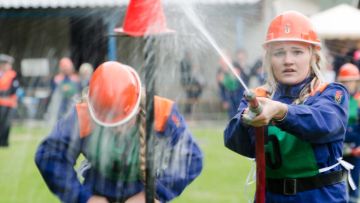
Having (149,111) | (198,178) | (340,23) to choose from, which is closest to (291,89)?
(149,111)

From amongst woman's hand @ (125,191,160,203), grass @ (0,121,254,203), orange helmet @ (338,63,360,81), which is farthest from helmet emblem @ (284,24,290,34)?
orange helmet @ (338,63,360,81)

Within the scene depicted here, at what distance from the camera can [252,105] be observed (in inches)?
145

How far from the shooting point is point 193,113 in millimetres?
25672

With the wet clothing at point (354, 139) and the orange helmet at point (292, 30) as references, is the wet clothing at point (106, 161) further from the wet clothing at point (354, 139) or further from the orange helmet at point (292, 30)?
the wet clothing at point (354, 139)

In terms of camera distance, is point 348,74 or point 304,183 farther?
point 348,74

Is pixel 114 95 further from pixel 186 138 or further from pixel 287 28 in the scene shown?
pixel 287 28

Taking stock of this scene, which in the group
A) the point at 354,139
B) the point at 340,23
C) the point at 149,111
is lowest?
the point at 354,139

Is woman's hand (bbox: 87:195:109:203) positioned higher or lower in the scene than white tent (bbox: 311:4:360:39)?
lower

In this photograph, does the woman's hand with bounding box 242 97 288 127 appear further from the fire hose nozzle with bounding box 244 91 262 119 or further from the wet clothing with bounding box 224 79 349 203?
the wet clothing with bounding box 224 79 349 203

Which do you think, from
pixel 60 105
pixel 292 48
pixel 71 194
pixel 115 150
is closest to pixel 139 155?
pixel 115 150

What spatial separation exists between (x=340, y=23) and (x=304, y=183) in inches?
583

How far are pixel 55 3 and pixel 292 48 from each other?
2045cm

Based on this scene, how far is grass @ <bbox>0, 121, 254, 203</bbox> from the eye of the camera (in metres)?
10.3

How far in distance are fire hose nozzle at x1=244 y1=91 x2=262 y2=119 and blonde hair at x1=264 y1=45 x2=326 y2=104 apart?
2.62 feet
